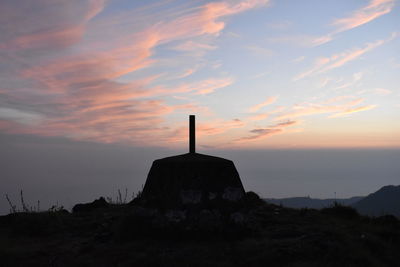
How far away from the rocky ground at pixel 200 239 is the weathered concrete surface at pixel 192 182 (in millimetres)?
214

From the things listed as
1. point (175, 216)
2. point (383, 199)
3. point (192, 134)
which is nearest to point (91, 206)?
point (192, 134)

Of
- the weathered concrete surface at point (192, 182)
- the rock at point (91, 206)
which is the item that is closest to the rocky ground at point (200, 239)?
the weathered concrete surface at point (192, 182)

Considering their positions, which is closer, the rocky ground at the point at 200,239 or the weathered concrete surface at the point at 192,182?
the rocky ground at the point at 200,239

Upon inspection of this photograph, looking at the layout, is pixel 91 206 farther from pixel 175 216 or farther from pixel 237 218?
pixel 237 218

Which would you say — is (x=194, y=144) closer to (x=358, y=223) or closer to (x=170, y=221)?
(x=170, y=221)

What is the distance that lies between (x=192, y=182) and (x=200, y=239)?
1112 millimetres

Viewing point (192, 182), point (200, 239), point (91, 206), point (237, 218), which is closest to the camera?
point (200, 239)

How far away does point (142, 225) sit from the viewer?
7.72 m

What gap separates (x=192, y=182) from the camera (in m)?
7.45

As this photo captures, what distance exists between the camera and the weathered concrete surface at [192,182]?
741cm

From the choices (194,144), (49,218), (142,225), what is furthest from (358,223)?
(49,218)

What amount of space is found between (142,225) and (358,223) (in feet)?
17.4

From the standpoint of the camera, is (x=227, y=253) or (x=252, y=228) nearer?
(x=227, y=253)

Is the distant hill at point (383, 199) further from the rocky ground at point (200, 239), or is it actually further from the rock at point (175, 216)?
the rock at point (175, 216)
